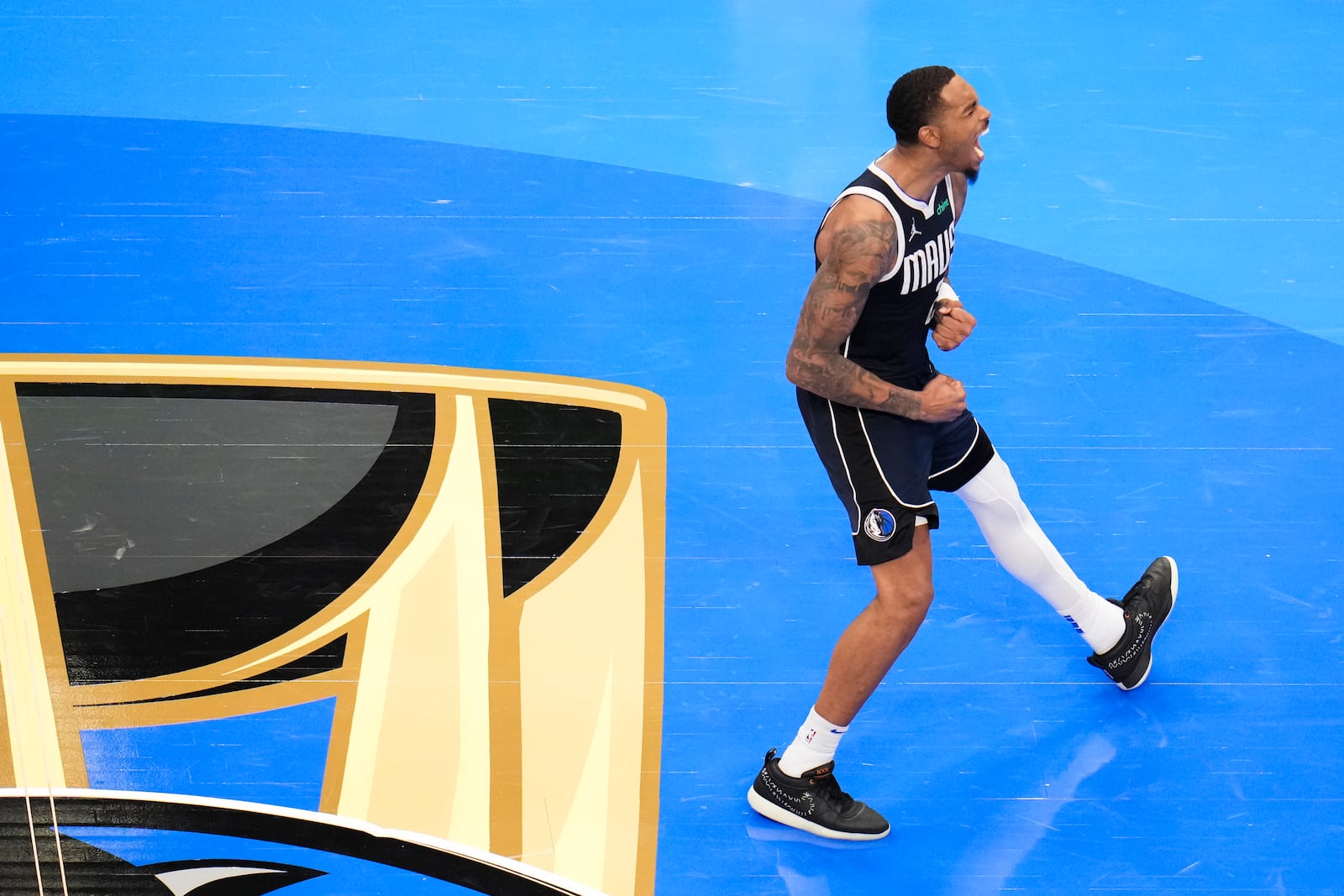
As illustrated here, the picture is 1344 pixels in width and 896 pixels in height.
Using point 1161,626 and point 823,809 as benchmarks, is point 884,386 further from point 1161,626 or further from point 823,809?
point 1161,626

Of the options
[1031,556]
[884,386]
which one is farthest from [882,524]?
[1031,556]

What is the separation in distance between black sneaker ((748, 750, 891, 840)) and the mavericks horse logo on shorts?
0.56 m

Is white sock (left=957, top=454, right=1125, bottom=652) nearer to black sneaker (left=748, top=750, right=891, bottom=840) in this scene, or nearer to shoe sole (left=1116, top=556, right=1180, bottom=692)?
shoe sole (left=1116, top=556, right=1180, bottom=692)

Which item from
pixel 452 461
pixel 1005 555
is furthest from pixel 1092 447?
pixel 452 461

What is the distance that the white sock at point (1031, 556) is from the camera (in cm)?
335

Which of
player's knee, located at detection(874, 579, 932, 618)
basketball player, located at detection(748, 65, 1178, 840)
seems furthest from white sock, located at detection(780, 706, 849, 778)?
player's knee, located at detection(874, 579, 932, 618)

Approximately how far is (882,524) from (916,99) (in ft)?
3.04

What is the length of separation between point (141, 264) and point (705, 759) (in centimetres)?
289

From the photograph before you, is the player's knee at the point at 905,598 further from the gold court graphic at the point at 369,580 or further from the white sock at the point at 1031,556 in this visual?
the gold court graphic at the point at 369,580

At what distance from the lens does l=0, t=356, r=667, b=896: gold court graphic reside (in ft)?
10.7

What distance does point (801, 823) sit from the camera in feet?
10.3

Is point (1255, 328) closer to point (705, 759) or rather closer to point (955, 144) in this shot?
point (955, 144)

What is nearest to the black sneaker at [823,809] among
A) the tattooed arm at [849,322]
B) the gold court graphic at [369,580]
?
the gold court graphic at [369,580]

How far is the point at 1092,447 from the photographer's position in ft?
13.7
